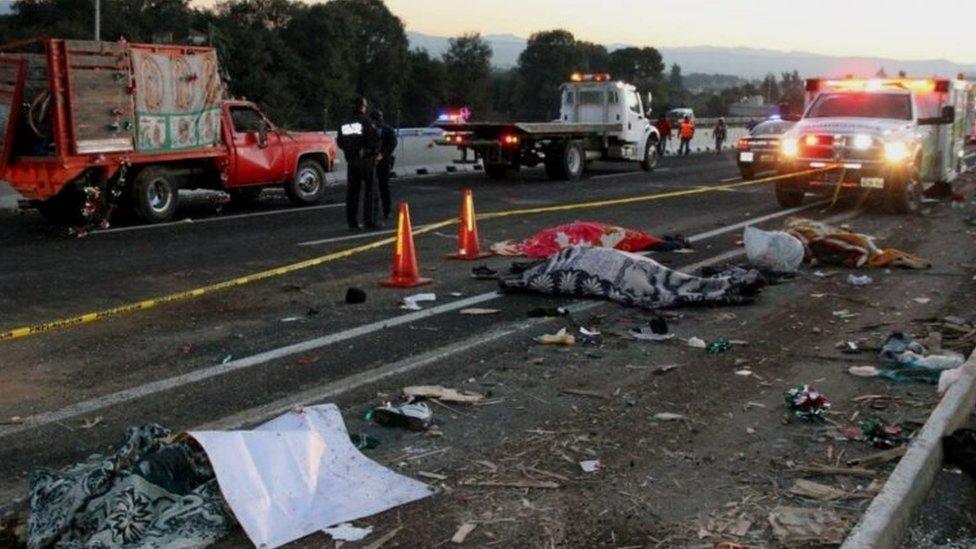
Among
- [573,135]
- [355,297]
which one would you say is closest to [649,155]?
[573,135]

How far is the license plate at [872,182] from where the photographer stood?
1709cm

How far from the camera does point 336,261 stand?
40.2 ft

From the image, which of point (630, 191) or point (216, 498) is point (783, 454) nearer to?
point (216, 498)

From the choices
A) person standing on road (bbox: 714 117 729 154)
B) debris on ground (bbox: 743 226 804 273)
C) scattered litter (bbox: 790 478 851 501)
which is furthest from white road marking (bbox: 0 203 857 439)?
person standing on road (bbox: 714 117 729 154)

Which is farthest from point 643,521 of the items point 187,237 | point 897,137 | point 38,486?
point 897,137

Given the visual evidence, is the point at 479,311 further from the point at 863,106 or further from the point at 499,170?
the point at 499,170

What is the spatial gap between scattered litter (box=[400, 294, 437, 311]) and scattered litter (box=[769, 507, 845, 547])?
5.10 metres

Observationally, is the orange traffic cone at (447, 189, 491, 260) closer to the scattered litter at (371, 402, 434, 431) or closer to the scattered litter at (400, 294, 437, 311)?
the scattered litter at (400, 294, 437, 311)

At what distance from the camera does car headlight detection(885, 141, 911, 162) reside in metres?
17.0

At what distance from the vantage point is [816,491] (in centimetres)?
509

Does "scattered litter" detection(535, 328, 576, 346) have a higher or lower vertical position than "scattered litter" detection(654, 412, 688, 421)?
higher

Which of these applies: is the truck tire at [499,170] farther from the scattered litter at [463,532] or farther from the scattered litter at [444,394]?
the scattered litter at [463,532]

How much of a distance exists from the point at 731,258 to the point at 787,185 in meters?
6.53

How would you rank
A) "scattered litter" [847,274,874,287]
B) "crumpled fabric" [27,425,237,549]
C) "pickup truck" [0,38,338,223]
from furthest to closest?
"pickup truck" [0,38,338,223]
"scattered litter" [847,274,874,287]
"crumpled fabric" [27,425,237,549]
